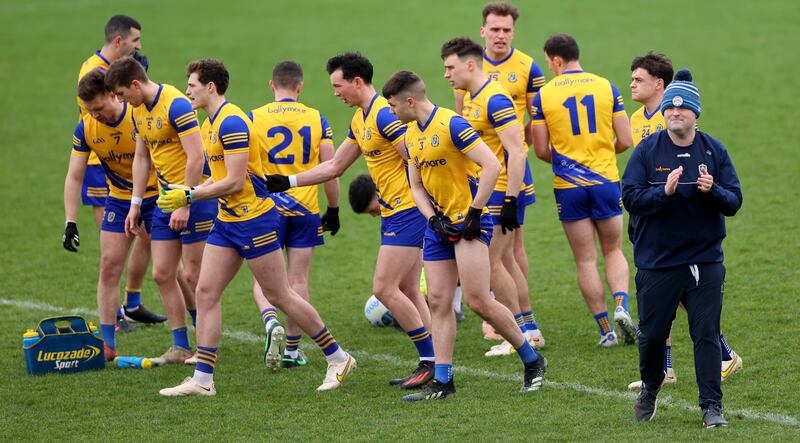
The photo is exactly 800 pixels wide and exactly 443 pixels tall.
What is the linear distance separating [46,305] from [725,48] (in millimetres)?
16967

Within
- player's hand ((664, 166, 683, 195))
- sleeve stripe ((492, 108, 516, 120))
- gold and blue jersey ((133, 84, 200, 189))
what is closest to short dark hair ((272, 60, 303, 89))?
gold and blue jersey ((133, 84, 200, 189))

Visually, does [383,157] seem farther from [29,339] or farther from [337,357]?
[29,339]

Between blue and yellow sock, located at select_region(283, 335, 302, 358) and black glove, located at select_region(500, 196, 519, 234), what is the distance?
2100mm

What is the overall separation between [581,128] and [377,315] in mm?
2683

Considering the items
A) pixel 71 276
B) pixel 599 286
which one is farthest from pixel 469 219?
pixel 71 276

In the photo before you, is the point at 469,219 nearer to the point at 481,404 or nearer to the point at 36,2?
the point at 481,404

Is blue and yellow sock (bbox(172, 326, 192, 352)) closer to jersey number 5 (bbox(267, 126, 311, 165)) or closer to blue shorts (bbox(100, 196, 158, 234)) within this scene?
blue shorts (bbox(100, 196, 158, 234))

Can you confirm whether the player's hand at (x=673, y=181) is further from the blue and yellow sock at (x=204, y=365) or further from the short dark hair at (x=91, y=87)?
the short dark hair at (x=91, y=87)

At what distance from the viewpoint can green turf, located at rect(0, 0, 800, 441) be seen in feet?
26.6

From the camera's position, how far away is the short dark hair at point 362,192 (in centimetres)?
1009

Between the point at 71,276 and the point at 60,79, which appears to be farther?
the point at 60,79

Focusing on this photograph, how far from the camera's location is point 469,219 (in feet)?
27.0

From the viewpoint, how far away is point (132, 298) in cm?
1142

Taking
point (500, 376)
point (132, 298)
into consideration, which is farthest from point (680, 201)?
point (132, 298)
